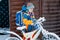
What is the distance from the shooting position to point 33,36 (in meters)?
6.06

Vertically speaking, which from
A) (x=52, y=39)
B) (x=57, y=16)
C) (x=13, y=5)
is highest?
(x=13, y=5)

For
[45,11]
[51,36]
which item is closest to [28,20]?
[51,36]

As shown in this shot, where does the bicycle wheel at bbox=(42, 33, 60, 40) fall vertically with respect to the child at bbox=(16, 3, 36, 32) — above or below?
below

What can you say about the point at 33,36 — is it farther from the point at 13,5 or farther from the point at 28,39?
the point at 13,5

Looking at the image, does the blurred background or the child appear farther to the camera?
the blurred background

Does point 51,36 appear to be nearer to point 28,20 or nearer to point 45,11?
point 28,20

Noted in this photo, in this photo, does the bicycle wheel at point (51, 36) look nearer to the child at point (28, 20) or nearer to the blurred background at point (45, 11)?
the child at point (28, 20)

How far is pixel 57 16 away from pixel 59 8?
278mm

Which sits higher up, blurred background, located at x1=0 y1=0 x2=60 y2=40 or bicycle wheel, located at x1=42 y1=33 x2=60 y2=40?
blurred background, located at x1=0 y1=0 x2=60 y2=40

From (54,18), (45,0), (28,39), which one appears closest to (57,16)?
(54,18)

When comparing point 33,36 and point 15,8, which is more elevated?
point 15,8

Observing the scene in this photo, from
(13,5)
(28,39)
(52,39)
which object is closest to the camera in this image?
(28,39)

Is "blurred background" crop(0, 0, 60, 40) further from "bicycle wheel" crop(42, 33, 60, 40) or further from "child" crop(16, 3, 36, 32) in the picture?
"bicycle wheel" crop(42, 33, 60, 40)

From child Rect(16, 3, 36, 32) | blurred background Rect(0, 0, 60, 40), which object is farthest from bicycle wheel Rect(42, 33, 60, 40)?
blurred background Rect(0, 0, 60, 40)
